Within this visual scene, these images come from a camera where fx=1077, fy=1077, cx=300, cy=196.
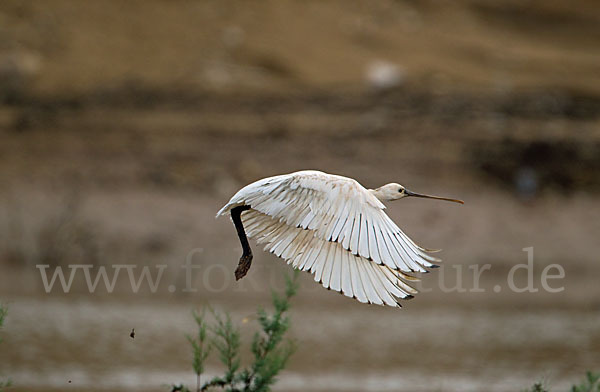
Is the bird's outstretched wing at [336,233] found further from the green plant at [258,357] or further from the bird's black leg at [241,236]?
the green plant at [258,357]

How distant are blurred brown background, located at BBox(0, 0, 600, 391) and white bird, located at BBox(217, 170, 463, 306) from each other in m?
5.04

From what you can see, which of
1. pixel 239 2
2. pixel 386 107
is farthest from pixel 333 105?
pixel 239 2

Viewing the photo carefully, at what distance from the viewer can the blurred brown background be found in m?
13.1

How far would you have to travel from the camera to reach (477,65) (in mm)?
25016

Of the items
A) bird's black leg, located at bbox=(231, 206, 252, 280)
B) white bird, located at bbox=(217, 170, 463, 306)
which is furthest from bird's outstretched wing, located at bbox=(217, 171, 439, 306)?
bird's black leg, located at bbox=(231, 206, 252, 280)

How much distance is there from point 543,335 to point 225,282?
15.4ft

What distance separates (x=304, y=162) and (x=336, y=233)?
1485cm

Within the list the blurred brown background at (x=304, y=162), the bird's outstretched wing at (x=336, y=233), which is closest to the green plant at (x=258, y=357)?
the bird's outstretched wing at (x=336, y=233)

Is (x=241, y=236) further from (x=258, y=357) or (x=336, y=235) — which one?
(x=336, y=235)

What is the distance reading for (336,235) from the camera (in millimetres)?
6023

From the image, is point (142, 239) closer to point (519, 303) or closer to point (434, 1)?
point (519, 303)

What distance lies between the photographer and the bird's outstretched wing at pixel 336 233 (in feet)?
19.5

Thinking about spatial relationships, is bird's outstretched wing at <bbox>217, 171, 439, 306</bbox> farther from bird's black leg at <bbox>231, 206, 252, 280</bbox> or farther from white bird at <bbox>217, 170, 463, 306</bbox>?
bird's black leg at <bbox>231, 206, 252, 280</bbox>

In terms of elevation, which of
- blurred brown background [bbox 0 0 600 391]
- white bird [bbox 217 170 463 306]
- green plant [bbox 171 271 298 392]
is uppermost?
blurred brown background [bbox 0 0 600 391]
